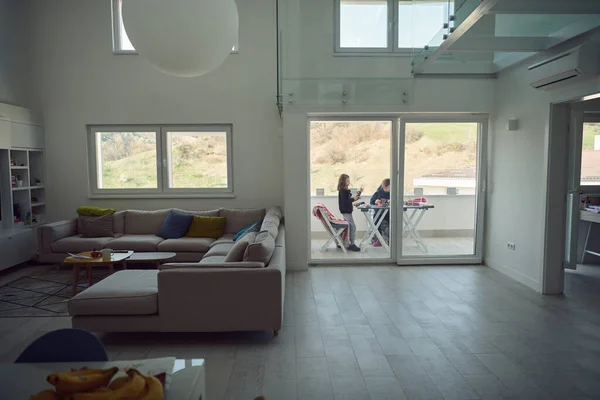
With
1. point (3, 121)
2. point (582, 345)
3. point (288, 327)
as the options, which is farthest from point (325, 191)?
point (3, 121)

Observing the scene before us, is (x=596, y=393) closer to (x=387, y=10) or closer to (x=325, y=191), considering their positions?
(x=325, y=191)

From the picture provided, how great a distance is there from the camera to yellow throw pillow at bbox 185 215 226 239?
5906mm

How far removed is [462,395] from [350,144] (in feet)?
12.8

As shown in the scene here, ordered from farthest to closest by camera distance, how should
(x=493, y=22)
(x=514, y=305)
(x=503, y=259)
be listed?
(x=503, y=259), (x=514, y=305), (x=493, y=22)

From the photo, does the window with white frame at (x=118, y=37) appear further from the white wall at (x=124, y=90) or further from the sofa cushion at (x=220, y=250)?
the sofa cushion at (x=220, y=250)

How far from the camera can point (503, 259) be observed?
539cm

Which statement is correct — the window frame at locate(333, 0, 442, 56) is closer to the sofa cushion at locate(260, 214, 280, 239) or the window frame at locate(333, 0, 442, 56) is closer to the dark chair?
the sofa cushion at locate(260, 214, 280, 239)

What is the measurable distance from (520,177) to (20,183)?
6.72 metres

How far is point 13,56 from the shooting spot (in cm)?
602

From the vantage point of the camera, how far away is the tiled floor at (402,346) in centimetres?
267

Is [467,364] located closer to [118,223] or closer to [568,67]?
[568,67]

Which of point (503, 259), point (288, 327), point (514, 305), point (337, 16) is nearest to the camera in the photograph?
point (288, 327)

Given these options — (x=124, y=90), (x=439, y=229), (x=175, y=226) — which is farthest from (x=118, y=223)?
(x=439, y=229)

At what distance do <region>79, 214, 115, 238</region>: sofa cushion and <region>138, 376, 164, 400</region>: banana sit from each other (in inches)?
209
